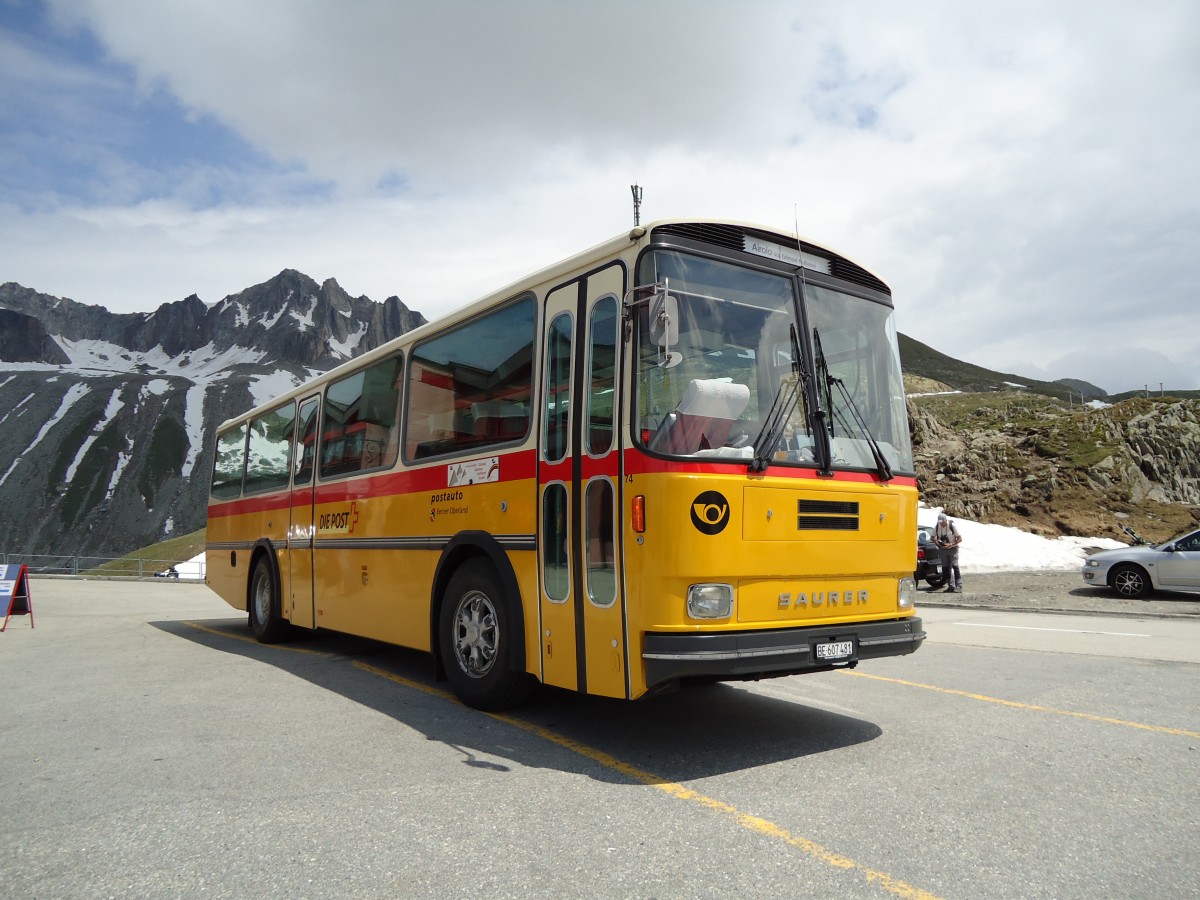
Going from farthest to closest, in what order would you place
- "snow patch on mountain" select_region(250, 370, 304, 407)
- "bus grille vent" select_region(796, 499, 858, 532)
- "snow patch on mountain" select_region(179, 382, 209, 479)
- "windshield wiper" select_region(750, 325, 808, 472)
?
"snow patch on mountain" select_region(250, 370, 304, 407)
"snow patch on mountain" select_region(179, 382, 209, 479)
"bus grille vent" select_region(796, 499, 858, 532)
"windshield wiper" select_region(750, 325, 808, 472)

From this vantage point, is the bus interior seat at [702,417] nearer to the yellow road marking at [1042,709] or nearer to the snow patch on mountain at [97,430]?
the yellow road marking at [1042,709]

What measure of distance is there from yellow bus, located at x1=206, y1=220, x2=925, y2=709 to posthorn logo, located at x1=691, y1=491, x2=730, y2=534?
0.01 meters

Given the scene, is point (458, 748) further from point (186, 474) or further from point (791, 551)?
point (186, 474)

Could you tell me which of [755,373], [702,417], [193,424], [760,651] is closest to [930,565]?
[755,373]

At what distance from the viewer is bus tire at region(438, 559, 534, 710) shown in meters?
6.05

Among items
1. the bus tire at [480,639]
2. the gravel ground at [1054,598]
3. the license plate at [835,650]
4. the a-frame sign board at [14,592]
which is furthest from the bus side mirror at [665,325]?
the a-frame sign board at [14,592]

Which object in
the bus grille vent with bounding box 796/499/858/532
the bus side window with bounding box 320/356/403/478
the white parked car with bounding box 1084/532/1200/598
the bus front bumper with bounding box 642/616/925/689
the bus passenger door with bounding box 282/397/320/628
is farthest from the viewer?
the white parked car with bounding box 1084/532/1200/598

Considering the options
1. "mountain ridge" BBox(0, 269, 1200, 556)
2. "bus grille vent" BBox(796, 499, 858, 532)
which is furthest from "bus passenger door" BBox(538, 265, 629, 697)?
"mountain ridge" BBox(0, 269, 1200, 556)

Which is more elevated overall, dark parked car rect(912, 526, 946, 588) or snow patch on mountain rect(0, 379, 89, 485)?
snow patch on mountain rect(0, 379, 89, 485)

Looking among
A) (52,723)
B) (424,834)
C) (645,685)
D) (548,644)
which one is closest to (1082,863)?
(645,685)

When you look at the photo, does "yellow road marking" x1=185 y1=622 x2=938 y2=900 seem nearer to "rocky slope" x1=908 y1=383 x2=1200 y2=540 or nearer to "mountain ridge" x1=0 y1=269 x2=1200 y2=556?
"rocky slope" x1=908 y1=383 x2=1200 y2=540

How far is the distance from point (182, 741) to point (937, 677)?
637 cm

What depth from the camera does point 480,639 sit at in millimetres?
6387

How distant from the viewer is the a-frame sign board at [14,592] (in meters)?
13.5
